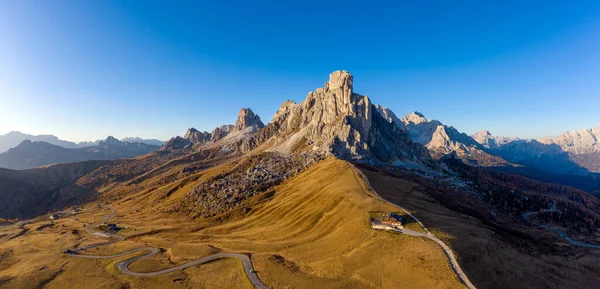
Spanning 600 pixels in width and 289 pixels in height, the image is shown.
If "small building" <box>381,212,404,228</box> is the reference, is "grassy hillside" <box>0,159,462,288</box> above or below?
below

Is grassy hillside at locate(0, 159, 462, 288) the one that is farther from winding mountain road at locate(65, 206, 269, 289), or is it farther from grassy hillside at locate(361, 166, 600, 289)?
grassy hillside at locate(361, 166, 600, 289)

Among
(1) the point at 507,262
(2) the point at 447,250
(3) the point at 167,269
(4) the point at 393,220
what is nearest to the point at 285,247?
(4) the point at 393,220

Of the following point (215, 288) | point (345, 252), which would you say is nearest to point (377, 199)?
point (345, 252)

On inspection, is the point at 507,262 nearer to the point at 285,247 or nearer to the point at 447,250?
the point at 447,250

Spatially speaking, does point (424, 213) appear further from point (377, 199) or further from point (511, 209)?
point (511, 209)

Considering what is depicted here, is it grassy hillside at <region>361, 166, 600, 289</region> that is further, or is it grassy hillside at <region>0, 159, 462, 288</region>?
grassy hillside at <region>0, 159, 462, 288</region>

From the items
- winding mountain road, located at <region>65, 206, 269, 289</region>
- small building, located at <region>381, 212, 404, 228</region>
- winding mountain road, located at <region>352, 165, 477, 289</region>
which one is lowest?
winding mountain road, located at <region>65, 206, 269, 289</region>

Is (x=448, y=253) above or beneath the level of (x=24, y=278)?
above

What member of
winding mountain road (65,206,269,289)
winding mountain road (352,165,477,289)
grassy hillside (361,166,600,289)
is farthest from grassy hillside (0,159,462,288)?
grassy hillside (361,166,600,289)
